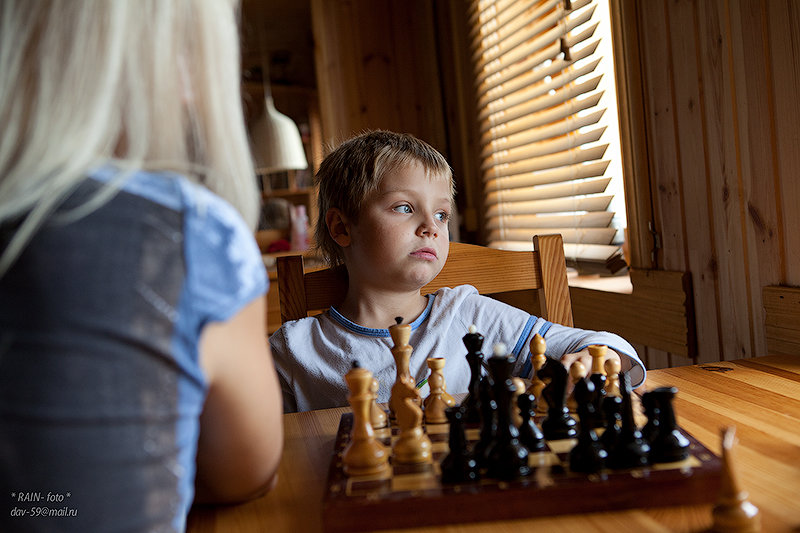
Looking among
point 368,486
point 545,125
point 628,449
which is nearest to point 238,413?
point 368,486

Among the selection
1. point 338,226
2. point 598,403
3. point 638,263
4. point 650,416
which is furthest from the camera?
point 638,263

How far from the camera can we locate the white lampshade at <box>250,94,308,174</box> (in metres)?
3.88

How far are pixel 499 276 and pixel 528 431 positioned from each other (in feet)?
2.71

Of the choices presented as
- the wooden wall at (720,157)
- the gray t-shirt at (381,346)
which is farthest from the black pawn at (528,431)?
the wooden wall at (720,157)

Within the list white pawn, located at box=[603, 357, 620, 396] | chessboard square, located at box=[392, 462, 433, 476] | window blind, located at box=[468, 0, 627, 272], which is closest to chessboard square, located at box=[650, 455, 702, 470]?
chessboard square, located at box=[392, 462, 433, 476]

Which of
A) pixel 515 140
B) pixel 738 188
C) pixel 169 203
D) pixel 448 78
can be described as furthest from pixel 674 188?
pixel 448 78

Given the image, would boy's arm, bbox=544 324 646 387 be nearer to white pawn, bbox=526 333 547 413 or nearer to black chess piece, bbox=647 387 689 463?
white pawn, bbox=526 333 547 413

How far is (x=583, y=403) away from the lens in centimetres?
77

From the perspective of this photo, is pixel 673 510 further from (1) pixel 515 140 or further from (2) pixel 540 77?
(1) pixel 515 140

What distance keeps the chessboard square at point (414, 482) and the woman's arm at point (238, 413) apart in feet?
0.43

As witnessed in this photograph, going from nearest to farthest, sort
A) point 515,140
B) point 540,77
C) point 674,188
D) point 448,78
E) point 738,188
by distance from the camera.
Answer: point 738,188 < point 674,188 < point 540,77 < point 515,140 < point 448,78

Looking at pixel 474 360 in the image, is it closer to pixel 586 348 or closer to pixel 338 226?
pixel 586 348

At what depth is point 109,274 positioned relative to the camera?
0.52 meters

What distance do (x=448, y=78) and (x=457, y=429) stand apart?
281 cm
